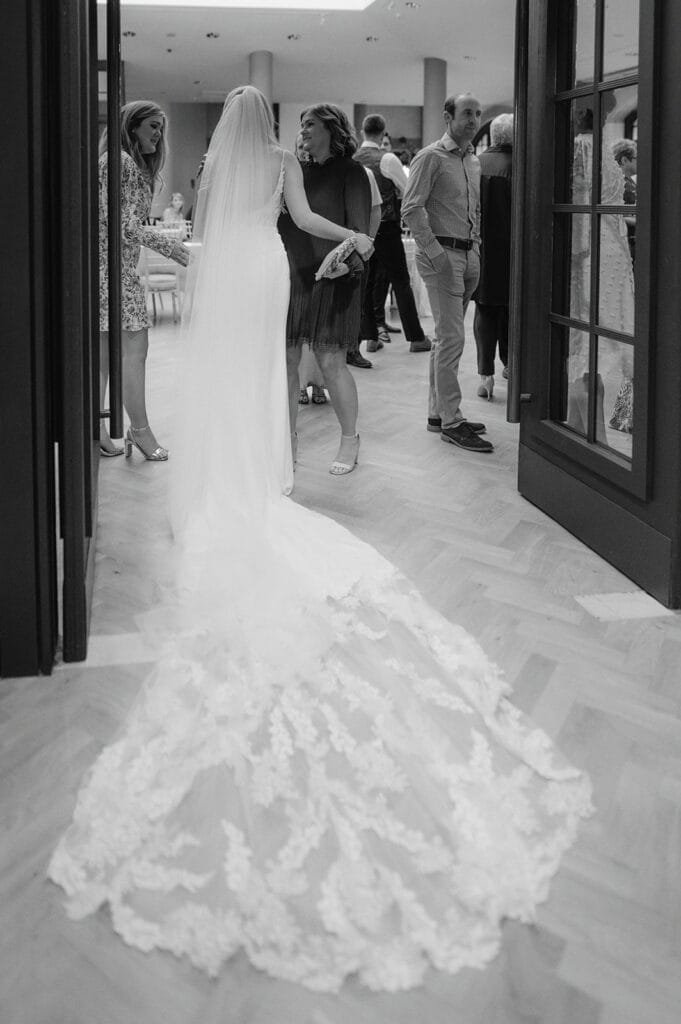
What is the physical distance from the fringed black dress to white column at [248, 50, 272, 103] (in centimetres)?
1188

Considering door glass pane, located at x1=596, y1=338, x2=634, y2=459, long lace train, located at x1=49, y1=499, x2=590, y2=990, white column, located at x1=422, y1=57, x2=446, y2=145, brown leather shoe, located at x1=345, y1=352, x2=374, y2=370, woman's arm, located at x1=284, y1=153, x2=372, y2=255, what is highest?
white column, located at x1=422, y1=57, x2=446, y2=145

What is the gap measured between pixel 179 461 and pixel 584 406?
1.44 meters

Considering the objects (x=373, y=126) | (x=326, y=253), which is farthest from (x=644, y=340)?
(x=373, y=126)

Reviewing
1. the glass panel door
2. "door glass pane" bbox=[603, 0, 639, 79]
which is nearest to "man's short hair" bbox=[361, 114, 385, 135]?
the glass panel door

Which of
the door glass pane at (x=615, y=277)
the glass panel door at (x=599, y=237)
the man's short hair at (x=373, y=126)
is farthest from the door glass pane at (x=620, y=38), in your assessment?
the man's short hair at (x=373, y=126)

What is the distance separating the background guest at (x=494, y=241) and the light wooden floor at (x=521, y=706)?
168cm

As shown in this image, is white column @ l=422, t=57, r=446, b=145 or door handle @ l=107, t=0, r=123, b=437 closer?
door handle @ l=107, t=0, r=123, b=437

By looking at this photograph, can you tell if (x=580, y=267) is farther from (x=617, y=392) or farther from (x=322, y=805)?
(x=322, y=805)

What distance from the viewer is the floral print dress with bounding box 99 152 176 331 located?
424 centimetres

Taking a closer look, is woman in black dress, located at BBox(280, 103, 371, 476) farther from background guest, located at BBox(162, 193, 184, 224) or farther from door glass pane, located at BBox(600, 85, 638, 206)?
background guest, located at BBox(162, 193, 184, 224)

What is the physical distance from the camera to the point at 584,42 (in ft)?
→ 11.0

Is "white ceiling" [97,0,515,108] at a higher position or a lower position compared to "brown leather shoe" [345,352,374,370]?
higher

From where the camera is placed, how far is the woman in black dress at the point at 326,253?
4055 millimetres

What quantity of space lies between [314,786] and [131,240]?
121 inches
